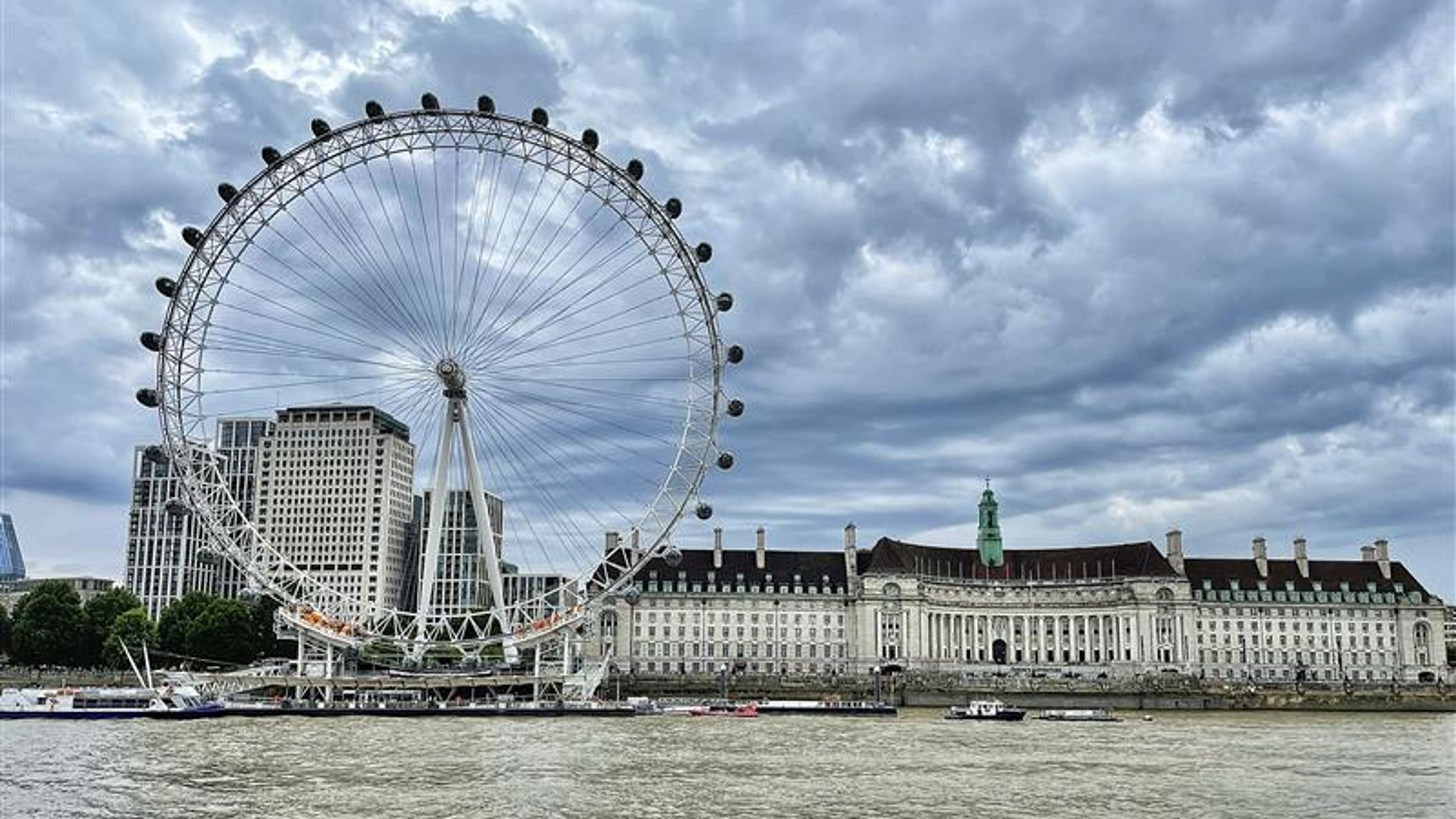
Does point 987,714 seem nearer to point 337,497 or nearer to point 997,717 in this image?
point 997,717

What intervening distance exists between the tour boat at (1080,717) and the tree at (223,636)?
6402 cm

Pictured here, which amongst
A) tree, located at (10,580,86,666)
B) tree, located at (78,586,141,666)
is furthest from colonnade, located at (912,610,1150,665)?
tree, located at (10,580,86,666)

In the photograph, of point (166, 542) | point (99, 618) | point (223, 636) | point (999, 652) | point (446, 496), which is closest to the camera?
point (446, 496)

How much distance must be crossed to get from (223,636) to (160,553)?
79.9 metres

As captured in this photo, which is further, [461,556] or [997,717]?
[461,556]

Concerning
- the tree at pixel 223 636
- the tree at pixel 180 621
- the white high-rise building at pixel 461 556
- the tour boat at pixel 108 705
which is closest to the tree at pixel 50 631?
the tree at pixel 180 621

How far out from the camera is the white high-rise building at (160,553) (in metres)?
183

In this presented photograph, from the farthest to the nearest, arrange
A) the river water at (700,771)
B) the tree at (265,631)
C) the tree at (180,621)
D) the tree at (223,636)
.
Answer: the tree at (265,631)
the tree at (180,621)
the tree at (223,636)
the river water at (700,771)

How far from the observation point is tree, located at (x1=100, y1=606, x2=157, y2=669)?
110 metres

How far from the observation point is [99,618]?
118312 mm

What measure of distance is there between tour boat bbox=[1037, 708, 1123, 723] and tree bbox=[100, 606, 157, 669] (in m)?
67.9

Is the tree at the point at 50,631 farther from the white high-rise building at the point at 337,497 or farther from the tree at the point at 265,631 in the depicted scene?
the white high-rise building at the point at 337,497

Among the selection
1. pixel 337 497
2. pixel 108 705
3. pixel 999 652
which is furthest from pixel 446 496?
pixel 337 497

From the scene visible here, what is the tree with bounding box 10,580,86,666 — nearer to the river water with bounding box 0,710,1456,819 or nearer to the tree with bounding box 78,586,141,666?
the tree with bounding box 78,586,141,666
